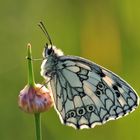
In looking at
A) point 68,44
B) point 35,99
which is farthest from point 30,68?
point 68,44

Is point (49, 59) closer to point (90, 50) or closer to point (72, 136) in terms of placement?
point (72, 136)

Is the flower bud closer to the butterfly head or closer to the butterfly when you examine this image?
the butterfly

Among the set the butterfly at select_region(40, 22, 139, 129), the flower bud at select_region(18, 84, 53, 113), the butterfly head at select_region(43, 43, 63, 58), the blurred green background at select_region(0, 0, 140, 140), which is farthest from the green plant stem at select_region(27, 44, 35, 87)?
the blurred green background at select_region(0, 0, 140, 140)

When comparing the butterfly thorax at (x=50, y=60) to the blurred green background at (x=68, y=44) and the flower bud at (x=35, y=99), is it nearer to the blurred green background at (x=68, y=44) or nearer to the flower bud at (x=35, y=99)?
the flower bud at (x=35, y=99)

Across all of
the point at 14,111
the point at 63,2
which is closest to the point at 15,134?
the point at 14,111

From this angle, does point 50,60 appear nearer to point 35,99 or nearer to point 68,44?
point 35,99

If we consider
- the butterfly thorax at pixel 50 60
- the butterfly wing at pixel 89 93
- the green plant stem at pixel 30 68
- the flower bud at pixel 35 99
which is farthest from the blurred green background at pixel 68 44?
the green plant stem at pixel 30 68
